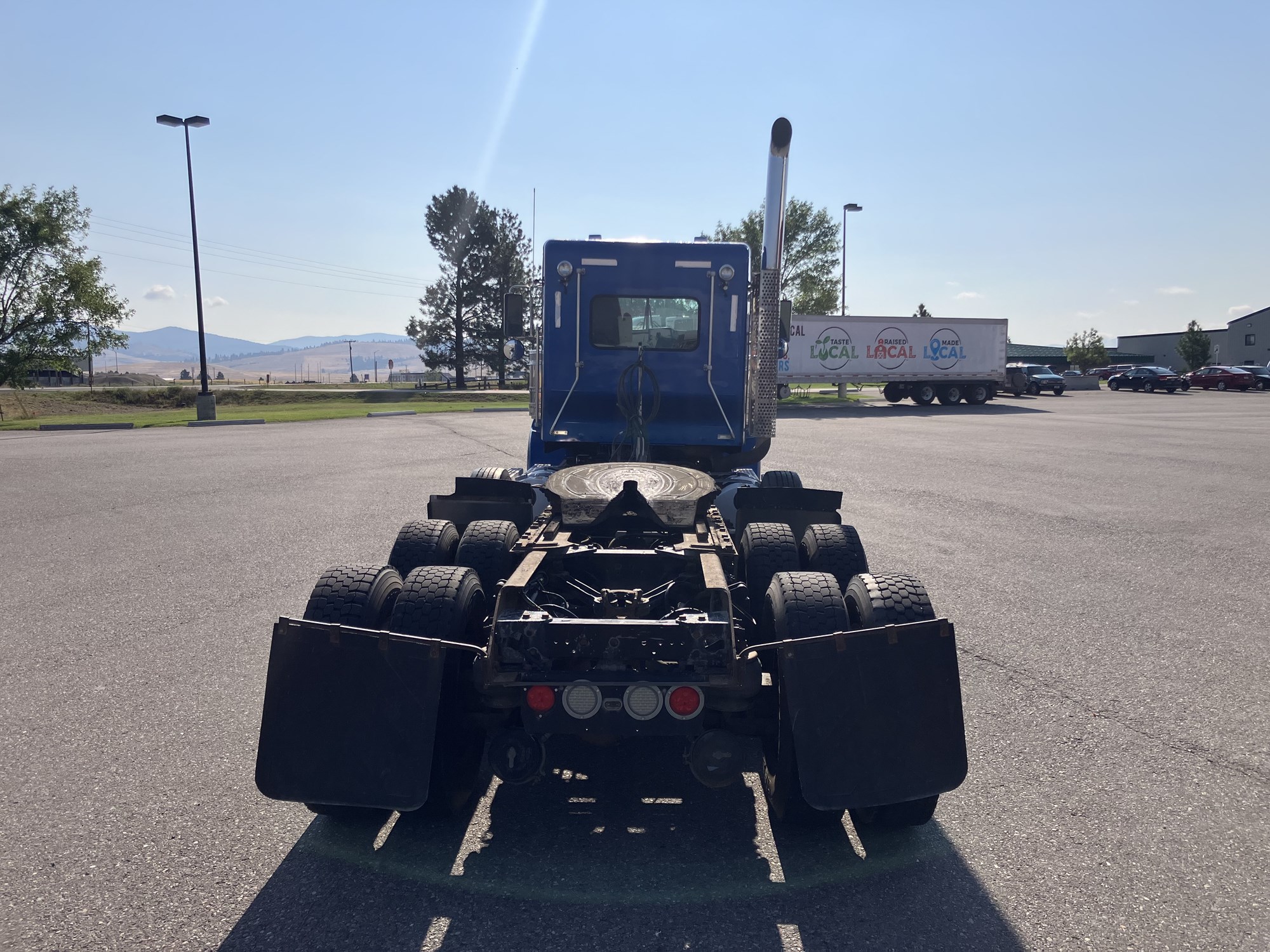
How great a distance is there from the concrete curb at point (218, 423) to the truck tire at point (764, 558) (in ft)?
80.8

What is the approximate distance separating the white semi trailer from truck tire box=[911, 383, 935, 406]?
437 mm

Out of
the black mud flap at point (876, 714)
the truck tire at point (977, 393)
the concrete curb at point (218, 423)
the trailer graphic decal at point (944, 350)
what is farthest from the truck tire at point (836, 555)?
the truck tire at point (977, 393)

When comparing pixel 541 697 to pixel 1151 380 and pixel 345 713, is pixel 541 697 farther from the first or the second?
pixel 1151 380

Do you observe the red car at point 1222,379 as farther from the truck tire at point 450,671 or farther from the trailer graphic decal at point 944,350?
the truck tire at point 450,671

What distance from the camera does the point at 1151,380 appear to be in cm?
5191

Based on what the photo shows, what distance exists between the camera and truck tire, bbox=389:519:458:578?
494 centimetres

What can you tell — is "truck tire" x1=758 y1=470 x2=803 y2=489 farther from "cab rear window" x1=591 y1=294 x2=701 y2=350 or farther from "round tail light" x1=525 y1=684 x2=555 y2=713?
"round tail light" x1=525 y1=684 x2=555 y2=713

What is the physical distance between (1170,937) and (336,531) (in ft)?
26.9

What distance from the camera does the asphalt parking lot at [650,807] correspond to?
2895mm

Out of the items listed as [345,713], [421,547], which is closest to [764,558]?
[421,547]

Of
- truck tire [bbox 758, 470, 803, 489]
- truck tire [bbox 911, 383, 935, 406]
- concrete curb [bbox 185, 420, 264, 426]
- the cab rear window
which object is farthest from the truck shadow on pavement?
truck tire [bbox 911, 383, 935, 406]

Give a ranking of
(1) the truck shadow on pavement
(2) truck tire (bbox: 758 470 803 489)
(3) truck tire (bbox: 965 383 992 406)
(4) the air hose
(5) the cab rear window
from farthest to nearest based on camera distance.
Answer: (3) truck tire (bbox: 965 383 992 406), (5) the cab rear window, (4) the air hose, (2) truck tire (bbox: 758 470 803 489), (1) the truck shadow on pavement

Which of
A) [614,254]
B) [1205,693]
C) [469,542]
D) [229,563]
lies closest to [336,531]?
[229,563]

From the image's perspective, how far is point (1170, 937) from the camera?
2.80 m
